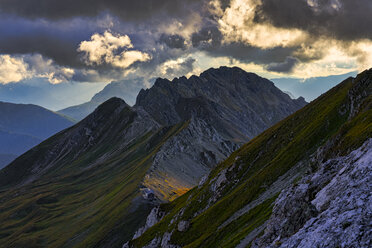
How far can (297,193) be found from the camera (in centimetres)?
3831

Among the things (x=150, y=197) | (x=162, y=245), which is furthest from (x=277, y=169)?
(x=150, y=197)

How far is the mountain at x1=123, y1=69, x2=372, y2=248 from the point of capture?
25.8m

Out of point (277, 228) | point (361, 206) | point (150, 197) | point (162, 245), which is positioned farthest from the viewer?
point (150, 197)

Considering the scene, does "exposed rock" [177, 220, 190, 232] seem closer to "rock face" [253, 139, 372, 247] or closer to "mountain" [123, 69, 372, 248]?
"mountain" [123, 69, 372, 248]

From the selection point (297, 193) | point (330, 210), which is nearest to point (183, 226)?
point (297, 193)

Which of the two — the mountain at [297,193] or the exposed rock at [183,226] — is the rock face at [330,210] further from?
the exposed rock at [183,226]

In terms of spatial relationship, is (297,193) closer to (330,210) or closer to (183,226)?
(330,210)

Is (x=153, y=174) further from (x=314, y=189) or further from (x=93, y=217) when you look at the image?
(x=314, y=189)

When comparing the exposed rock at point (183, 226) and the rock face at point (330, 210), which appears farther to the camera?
the exposed rock at point (183, 226)

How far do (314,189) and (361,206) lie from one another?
1325 cm

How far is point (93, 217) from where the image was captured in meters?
181

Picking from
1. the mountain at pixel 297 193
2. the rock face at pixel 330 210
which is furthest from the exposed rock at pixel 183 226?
the rock face at pixel 330 210

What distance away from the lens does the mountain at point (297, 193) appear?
25.8 m

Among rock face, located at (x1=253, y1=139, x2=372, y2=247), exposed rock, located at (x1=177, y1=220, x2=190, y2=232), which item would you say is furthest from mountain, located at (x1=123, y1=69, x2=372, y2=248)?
exposed rock, located at (x1=177, y1=220, x2=190, y2=232)
